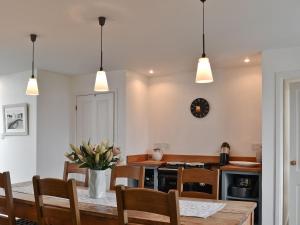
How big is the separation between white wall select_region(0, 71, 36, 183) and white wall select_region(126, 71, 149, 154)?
1487mm

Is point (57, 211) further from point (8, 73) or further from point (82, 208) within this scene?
point (8, 73)

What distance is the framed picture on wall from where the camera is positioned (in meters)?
4.98

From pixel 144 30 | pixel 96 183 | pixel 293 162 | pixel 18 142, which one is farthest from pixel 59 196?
pixel 18 142

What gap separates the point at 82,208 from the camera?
2.17 metres

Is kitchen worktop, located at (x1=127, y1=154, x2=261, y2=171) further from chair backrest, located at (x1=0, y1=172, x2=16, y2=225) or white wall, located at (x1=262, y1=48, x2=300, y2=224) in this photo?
chair backrest, located at (x1=0, y1=172, x2=16, y2=225)

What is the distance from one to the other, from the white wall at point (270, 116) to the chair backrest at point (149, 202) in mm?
2509

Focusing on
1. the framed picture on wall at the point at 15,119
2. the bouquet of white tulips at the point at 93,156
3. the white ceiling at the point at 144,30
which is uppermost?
the white ceiling at the point at 144,30

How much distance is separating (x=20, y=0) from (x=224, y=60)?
2816mm

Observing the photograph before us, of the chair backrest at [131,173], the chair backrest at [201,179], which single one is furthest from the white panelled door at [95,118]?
the chair backrest at [201,179]

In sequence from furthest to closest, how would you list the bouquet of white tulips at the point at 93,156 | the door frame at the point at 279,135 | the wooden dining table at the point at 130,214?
the door frame at the point at 279,135 → the bouquet of white tulips at the point at 93,156 → the wooden dining table at the point at 130,214

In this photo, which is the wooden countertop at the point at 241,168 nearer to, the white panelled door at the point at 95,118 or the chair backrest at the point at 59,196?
the white panelled door at the point at 95,118

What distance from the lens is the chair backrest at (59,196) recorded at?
189 centimetres

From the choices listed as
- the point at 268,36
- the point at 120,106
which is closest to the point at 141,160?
the point at 120,106

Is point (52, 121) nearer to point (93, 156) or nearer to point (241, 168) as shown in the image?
point (93, 156)
